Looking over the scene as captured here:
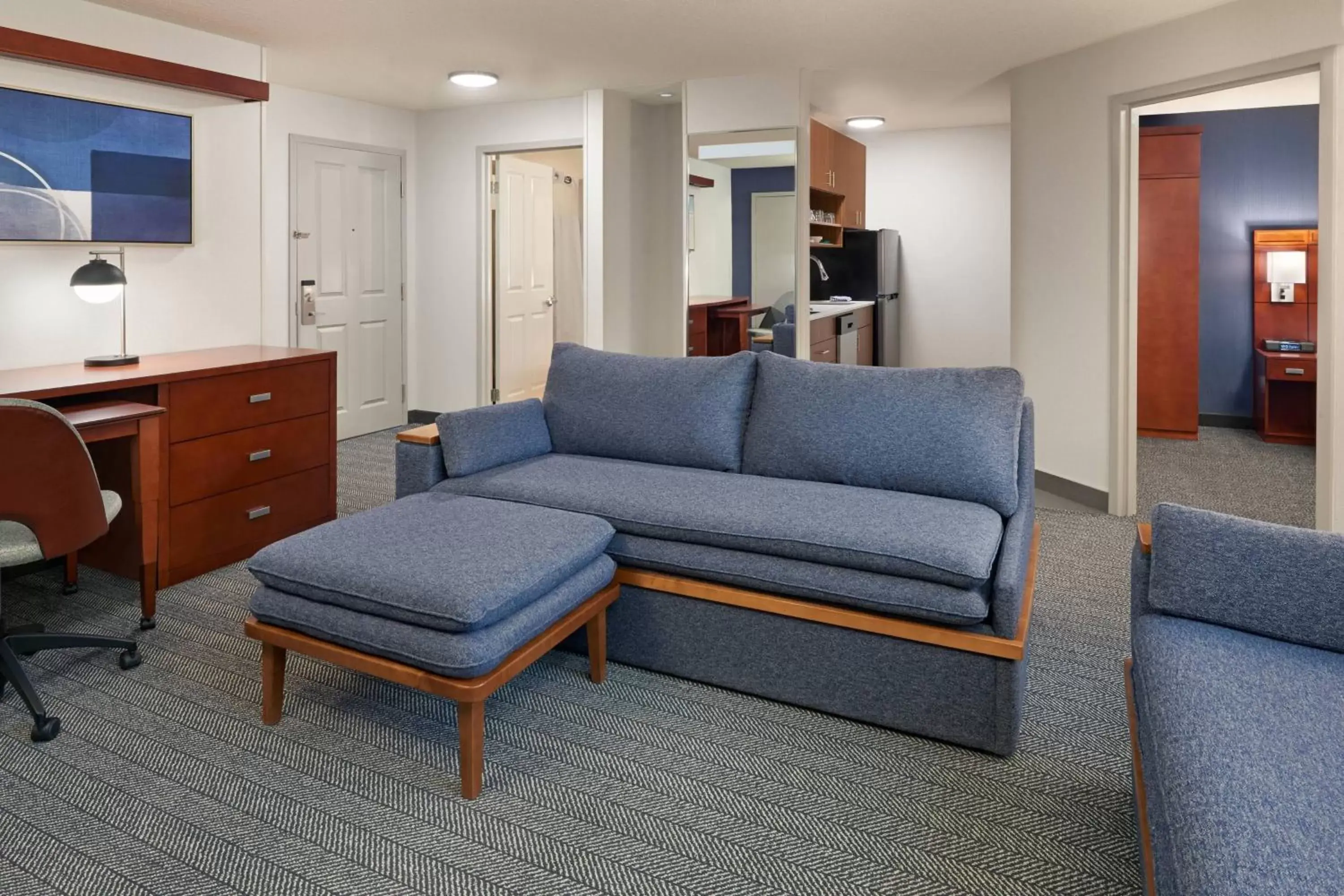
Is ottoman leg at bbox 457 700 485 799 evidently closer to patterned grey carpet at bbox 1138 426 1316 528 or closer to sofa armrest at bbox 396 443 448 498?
sofa armrest at bbox 396 443 448 498

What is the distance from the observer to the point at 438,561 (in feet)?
6.75

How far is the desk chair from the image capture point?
2.17 meters

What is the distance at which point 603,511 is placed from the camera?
256cm

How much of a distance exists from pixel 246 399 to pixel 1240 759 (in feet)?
11.0

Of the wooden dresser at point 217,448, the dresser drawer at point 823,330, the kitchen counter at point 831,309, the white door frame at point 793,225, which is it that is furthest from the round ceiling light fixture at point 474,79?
the dresser drawer at point 823,330

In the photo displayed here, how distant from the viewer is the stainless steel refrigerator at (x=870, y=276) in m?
7.30

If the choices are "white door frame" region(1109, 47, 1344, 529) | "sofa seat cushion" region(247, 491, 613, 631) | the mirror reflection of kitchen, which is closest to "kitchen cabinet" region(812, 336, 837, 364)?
the mirror reflection of kitchen

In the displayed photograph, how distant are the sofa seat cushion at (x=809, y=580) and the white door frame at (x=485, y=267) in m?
3.99

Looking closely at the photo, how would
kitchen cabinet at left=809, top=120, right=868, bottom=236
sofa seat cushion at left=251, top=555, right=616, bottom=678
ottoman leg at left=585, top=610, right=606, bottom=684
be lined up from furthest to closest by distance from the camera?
kitchen cabinet at left=809, top=120, right=868, bottom=236, ottoman leg at left=585, top=610, right=606, bottom=684, sofa seat cushion at left=251, top=555, right=616, bottom=678

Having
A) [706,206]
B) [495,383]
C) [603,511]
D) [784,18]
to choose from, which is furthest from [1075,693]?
[495,383]

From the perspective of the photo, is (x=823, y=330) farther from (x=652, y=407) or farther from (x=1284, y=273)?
(x=652, y=407)

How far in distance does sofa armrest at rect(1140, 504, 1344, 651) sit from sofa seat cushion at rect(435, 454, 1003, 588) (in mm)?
452

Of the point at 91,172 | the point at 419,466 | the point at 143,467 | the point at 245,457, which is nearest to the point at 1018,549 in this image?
the point at 419,466

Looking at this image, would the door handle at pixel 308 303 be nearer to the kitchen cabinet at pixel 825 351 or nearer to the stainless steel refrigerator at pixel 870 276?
the kitchen cabinet at pixel 825 351
